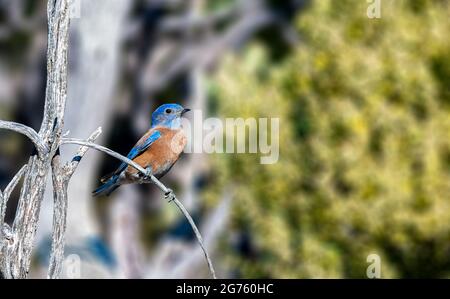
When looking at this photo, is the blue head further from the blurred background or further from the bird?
the blurred background

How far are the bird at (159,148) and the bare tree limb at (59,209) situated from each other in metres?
1.09

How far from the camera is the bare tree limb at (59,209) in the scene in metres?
3.25

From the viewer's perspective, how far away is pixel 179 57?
42.4 ft

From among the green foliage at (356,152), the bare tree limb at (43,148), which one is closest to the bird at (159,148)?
the bare tree limb at (43,148)

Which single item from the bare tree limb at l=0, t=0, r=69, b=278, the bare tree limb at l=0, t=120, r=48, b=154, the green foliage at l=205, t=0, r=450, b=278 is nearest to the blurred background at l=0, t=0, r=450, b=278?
the green foliage at l=205, t=0, r=450, b=278

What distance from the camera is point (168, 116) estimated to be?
15.0ft

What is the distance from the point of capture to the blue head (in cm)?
455

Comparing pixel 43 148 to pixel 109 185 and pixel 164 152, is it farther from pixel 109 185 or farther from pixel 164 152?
pixel 164 152

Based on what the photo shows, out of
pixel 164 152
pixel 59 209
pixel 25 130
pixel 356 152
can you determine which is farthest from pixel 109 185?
pixel 356 152

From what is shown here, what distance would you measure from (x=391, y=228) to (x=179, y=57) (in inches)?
232

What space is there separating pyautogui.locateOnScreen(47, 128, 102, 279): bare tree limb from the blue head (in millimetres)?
1271

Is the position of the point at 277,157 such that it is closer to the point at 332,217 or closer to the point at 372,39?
the point at 332,217
